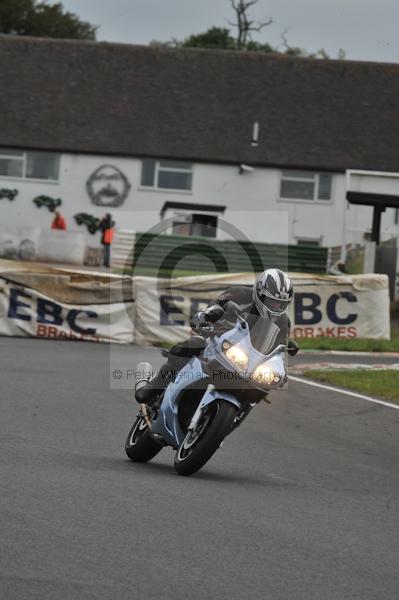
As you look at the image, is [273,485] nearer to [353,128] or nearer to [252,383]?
[252,383]

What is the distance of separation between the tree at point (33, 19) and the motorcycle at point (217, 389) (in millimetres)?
65218

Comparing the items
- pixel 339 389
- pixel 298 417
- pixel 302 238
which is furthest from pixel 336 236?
pixel 298 417

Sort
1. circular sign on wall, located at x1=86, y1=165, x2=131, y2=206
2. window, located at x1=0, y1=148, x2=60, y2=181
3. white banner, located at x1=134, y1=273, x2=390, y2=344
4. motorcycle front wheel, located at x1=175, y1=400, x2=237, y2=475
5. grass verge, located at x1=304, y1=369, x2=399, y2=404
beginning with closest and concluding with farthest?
1. motorcycle front wheel, located at x1=175, y1=400, x2=237, y2=475
2. grass verge, located at x1=304, y1=369, x2=399, y2=404
3. white banner, located at x1=134, y1=273, x2=390, y2=344
4. circular sign on wall, located at x1=86, y1=165, x2=131, y2=206
5. window, located at x1=0, y1=148, x2=60, y2=181

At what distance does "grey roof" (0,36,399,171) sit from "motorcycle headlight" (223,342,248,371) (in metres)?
40.3

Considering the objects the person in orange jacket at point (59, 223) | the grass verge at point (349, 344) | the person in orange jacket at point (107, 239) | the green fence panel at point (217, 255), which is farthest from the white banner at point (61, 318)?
the person in orange jacket at point (59, 223)

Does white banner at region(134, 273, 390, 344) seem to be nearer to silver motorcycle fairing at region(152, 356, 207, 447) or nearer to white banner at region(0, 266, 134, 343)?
white banner at region(0, 266, 134, 343)

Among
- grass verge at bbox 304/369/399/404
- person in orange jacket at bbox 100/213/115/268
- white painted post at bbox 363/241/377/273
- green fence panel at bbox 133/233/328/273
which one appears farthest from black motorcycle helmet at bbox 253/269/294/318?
person in orange jacket at bbox 100/213/115/268

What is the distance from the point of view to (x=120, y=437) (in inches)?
464

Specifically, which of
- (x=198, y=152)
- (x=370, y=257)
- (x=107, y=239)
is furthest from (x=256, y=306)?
(x=198, y=152)

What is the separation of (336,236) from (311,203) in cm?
161

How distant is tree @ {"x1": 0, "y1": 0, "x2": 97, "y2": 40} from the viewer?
238 ft

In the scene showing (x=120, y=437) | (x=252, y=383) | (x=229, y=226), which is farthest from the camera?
(x=229, y=226)

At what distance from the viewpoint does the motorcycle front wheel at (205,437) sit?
29.4ft

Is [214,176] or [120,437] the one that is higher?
[214,176]
